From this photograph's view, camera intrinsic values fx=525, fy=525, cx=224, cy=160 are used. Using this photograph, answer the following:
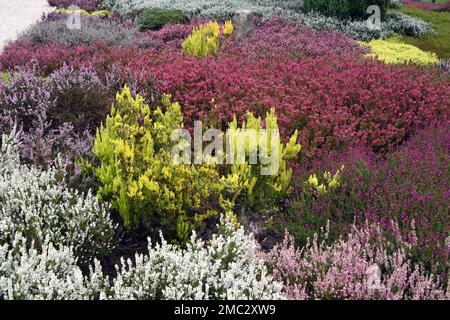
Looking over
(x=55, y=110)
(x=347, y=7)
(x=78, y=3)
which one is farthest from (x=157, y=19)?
(x=55, y=110)

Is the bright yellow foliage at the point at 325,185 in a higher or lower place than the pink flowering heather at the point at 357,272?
higher

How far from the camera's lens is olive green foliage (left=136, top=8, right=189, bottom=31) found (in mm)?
13344

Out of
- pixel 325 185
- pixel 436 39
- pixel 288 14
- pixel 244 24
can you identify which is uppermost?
pixel 288 14

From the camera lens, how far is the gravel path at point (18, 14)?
1396cm

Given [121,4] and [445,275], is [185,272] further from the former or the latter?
[121,4]

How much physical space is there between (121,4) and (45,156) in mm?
12500

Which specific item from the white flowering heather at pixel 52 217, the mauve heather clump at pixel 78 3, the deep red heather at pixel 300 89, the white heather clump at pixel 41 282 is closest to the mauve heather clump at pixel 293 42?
the deep red heather at pixel 300 89

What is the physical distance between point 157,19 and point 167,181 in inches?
387

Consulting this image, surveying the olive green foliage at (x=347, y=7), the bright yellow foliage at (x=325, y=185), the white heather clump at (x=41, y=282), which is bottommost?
the white heather clump at (x=41, y=282)

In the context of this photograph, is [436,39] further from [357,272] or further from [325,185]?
[357,272]

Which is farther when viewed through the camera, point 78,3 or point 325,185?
point 78,3

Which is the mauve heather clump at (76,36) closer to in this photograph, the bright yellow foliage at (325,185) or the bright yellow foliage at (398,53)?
the bright yellow foliage at (398,53)

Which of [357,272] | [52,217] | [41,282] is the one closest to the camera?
[41,282]

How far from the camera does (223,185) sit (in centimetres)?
445
